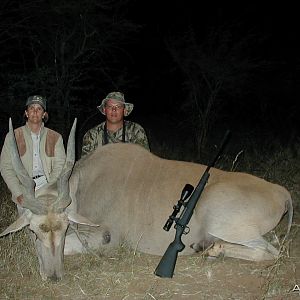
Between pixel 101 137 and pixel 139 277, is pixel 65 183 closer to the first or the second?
pixel 139 277

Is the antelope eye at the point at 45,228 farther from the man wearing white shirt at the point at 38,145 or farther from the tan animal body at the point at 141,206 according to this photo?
the man wearing white shirt at the point at 38,145

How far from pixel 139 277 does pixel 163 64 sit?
52.9ft

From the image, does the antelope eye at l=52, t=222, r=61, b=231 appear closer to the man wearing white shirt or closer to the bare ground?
the bare ground

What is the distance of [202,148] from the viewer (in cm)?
930

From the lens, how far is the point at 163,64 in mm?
19031

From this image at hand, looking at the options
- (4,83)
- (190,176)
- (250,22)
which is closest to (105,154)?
(190,176)

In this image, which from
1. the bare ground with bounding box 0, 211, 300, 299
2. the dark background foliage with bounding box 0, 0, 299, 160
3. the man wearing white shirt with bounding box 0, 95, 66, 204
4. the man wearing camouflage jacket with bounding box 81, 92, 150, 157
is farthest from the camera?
the dark background foliage with bounding box 0, 0, 299, 160

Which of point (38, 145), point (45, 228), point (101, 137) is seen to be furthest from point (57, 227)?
point (101, 137)

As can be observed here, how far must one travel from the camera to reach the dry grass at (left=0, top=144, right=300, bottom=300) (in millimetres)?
3104

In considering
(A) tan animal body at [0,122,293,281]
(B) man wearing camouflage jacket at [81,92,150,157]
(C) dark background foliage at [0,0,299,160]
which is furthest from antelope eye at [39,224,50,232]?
(C) dark background foliage at [0,0,299,160]

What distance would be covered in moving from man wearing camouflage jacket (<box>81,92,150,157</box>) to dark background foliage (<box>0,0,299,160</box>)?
2912mm

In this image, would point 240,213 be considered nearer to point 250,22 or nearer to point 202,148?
point 202,148

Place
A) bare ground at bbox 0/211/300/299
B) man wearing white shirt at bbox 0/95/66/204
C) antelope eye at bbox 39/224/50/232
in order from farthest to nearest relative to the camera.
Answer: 1. man wearing white shirt at bbox 0/95/66/204
2. antelope eye at bbox 39/224/50/232
3. bare ground at bbox 0/211/300/299

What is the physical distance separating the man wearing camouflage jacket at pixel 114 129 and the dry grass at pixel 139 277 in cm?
130
